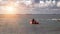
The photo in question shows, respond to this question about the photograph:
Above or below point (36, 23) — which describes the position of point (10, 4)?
above

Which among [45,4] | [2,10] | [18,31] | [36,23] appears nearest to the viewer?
[18,31]

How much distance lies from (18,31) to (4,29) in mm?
252

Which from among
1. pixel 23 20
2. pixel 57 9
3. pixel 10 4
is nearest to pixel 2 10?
pixel 10 4

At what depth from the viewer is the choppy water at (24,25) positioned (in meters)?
2.86

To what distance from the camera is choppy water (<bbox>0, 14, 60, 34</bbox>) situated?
2.86m

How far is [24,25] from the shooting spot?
10.4ft

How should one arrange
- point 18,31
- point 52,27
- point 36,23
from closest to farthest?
point 18,31 → point 52,27 → point 36,23

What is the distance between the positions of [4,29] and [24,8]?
1320 mm

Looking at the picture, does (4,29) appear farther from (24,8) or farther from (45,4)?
(45,4)

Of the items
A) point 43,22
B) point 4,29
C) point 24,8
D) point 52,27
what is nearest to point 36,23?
point 43,22

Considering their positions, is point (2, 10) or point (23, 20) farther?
point (2, 10)

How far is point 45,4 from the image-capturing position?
4227mm

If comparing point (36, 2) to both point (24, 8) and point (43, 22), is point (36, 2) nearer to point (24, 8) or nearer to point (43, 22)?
point (24, 8)

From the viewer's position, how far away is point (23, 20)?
345 cm
